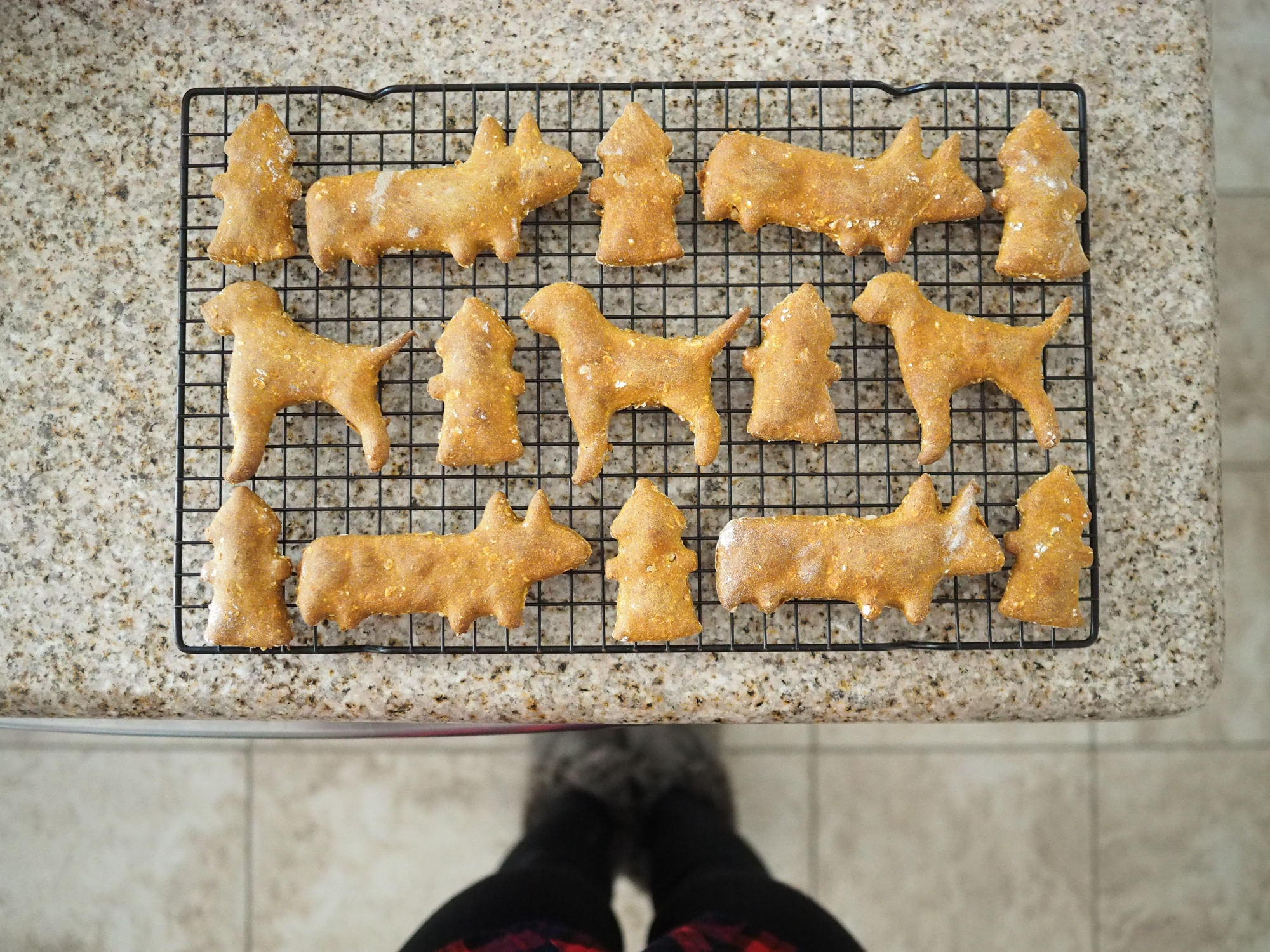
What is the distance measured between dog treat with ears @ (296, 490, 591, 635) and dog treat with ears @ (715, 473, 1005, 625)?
8.3 inches

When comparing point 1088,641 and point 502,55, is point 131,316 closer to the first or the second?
point 502,55

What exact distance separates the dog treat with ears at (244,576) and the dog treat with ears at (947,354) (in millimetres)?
793

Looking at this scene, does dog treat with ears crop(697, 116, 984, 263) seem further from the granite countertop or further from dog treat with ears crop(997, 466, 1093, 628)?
dog treat with ears crop(997, 466, 1093, 628)

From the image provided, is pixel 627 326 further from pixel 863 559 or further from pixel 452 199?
pixel 863 559

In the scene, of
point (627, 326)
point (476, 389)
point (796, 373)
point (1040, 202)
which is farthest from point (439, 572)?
point (1040, 202)

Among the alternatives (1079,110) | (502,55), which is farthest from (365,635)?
(1079,110)

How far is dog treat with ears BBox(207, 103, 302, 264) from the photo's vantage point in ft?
3.94

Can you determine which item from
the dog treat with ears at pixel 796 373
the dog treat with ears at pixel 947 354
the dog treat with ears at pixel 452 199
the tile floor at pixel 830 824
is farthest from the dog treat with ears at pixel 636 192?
the tile floor at pixel 830 824

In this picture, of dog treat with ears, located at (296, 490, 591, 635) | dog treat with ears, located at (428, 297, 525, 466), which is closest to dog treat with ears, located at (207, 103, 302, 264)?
dog treat with ears, located at (428, 297, 525, 466)

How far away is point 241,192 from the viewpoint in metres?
1.20

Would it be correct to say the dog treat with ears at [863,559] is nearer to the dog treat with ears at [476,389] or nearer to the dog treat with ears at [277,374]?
the dog treat with ears at [476,389]

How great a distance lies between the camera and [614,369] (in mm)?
1180

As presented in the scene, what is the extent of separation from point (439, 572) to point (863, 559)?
513 millimetres

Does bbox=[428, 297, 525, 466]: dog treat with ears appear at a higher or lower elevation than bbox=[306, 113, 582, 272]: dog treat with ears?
lower
